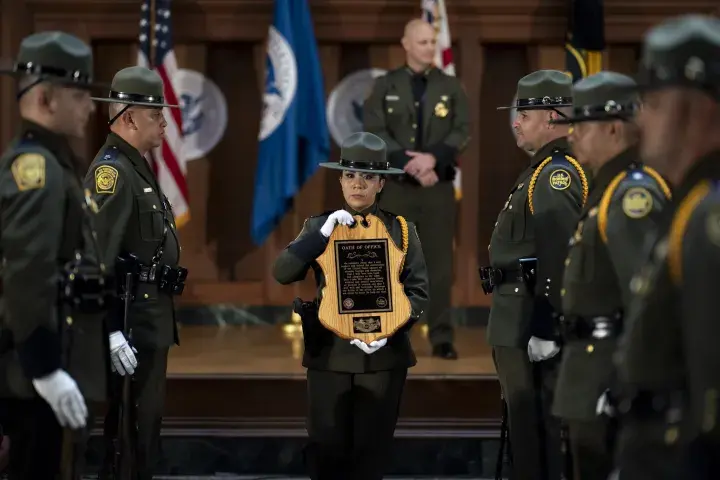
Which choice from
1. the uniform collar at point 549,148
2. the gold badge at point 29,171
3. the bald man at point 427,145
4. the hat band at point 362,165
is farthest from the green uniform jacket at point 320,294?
the bald man at point 427,145

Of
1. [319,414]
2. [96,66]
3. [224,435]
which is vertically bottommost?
[224,435]

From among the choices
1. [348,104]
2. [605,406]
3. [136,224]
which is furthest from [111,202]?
[348,104]

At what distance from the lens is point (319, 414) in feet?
13.6

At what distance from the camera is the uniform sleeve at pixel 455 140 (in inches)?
247

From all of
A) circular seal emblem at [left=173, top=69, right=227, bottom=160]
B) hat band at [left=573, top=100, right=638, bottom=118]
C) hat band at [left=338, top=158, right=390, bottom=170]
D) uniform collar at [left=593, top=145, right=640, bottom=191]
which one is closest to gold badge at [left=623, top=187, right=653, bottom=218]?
uniform collar at [left=593, top=145, right=640, bottom=191]

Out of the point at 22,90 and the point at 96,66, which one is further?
the point at 96,66

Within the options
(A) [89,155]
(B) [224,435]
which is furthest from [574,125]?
(A) [89,155]

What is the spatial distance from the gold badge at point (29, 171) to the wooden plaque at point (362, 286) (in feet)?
4.41

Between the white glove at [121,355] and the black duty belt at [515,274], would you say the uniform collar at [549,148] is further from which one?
the white glove at [121,355]

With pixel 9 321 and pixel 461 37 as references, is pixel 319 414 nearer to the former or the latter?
pixel 9 321

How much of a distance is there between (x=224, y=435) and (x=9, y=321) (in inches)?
102

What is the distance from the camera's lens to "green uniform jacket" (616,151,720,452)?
6.66ft

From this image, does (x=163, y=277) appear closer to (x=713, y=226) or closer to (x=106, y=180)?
(x=106, y=180)

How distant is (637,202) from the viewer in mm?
3061
